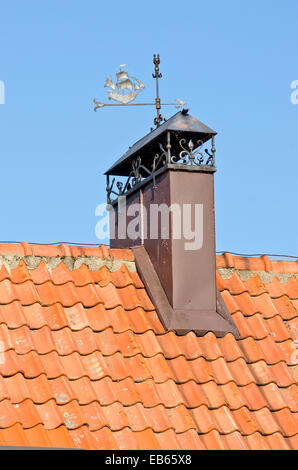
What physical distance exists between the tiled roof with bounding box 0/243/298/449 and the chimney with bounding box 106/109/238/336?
17 centimetres

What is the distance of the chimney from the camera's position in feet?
29.7

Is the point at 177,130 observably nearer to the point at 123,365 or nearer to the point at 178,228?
the point at 178,228

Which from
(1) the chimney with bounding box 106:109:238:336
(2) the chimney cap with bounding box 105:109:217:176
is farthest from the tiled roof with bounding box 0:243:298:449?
(2) the chimney cap with bounding box 105:109:217:176

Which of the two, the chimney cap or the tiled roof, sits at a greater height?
the chimney cap

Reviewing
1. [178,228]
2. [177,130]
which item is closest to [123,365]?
[178,228]

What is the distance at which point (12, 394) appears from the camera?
756 centimetres

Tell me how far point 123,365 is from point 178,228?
5.20 ft

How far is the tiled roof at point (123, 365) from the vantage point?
7637mm

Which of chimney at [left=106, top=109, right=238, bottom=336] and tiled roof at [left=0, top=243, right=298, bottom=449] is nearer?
tiled roof at [left=0, top=243, right=298, bottom=449]

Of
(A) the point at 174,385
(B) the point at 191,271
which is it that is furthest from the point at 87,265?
(A) the point at 174,385

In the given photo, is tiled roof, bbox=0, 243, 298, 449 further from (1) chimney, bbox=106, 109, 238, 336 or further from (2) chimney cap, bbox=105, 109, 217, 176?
(2) chimney cap, bbox=105, 109, 217, 176

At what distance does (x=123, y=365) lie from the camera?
826cm
